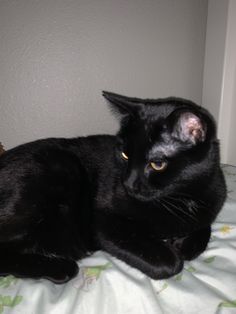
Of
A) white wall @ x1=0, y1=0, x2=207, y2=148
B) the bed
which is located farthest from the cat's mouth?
white wall @ x1=0, y1=0, x2=207, y2=148

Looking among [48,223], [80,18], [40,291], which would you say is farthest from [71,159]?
[80,18]

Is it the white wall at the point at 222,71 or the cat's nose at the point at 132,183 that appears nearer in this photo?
the cat's nose at the point at 132,183

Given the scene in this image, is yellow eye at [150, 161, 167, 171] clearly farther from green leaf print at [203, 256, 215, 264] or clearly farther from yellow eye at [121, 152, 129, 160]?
green leaf print at [203, 256, 215, 264]

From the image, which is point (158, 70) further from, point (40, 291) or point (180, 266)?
point (40, 291)

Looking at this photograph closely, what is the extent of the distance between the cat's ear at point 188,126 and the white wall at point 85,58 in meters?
0.78

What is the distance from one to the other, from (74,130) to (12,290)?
0.91m

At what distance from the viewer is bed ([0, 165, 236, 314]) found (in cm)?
80

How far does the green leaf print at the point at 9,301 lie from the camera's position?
2.66 ft

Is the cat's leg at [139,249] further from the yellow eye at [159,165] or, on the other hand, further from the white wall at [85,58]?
the white wall at [85,58]

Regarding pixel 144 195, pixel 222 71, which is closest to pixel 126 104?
pixel 144 195

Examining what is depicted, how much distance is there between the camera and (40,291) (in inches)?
33.4

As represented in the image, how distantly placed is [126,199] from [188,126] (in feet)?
1.06

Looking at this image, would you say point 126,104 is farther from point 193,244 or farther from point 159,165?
point 193,244

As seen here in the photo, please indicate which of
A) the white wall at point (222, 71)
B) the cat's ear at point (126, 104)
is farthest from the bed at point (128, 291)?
the white wall at point (222, 71)
